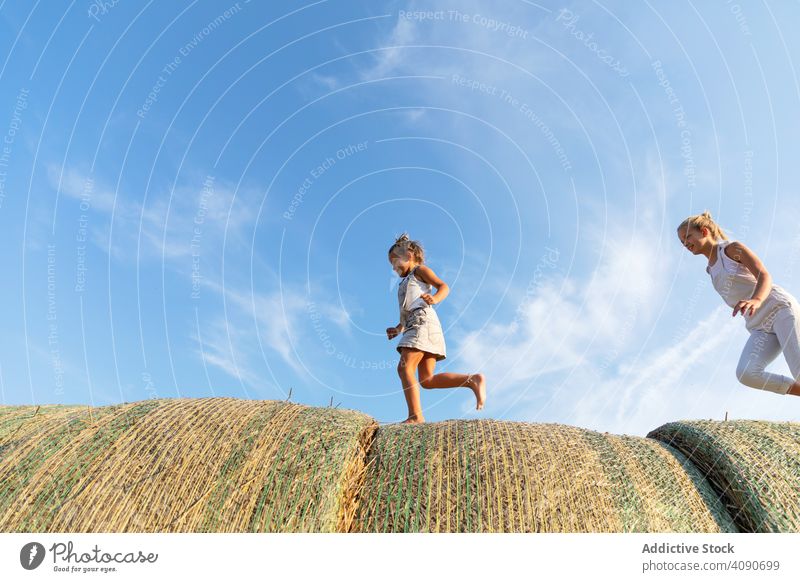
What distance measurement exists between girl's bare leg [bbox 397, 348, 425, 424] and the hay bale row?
1664 mm

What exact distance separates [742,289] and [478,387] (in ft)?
8.15

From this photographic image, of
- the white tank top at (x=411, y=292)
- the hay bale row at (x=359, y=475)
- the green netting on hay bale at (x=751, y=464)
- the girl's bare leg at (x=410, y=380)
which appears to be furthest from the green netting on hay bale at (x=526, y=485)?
the white tank top at (x=411, y=292)

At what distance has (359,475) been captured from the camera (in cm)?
356

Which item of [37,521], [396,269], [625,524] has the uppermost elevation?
[396,269]

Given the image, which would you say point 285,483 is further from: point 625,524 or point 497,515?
point 625,524

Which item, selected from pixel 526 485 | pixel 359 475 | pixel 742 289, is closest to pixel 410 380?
pixel 359 475

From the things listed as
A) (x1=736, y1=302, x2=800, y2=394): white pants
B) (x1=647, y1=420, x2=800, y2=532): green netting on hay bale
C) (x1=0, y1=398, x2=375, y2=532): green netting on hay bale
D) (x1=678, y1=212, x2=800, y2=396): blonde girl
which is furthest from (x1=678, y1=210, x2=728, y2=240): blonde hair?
(x1=0, y1=398, x2=375, y2=532): green netting on hay bale

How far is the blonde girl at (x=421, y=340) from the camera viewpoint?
5949 millimetres

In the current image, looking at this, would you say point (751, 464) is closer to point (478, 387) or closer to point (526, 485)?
point (526, 485)

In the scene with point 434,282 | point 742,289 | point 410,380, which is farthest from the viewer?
point 434,282

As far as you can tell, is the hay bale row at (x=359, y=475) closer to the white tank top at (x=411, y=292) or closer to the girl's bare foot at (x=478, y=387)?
the girl's bare foot at (x=478, y=387)
